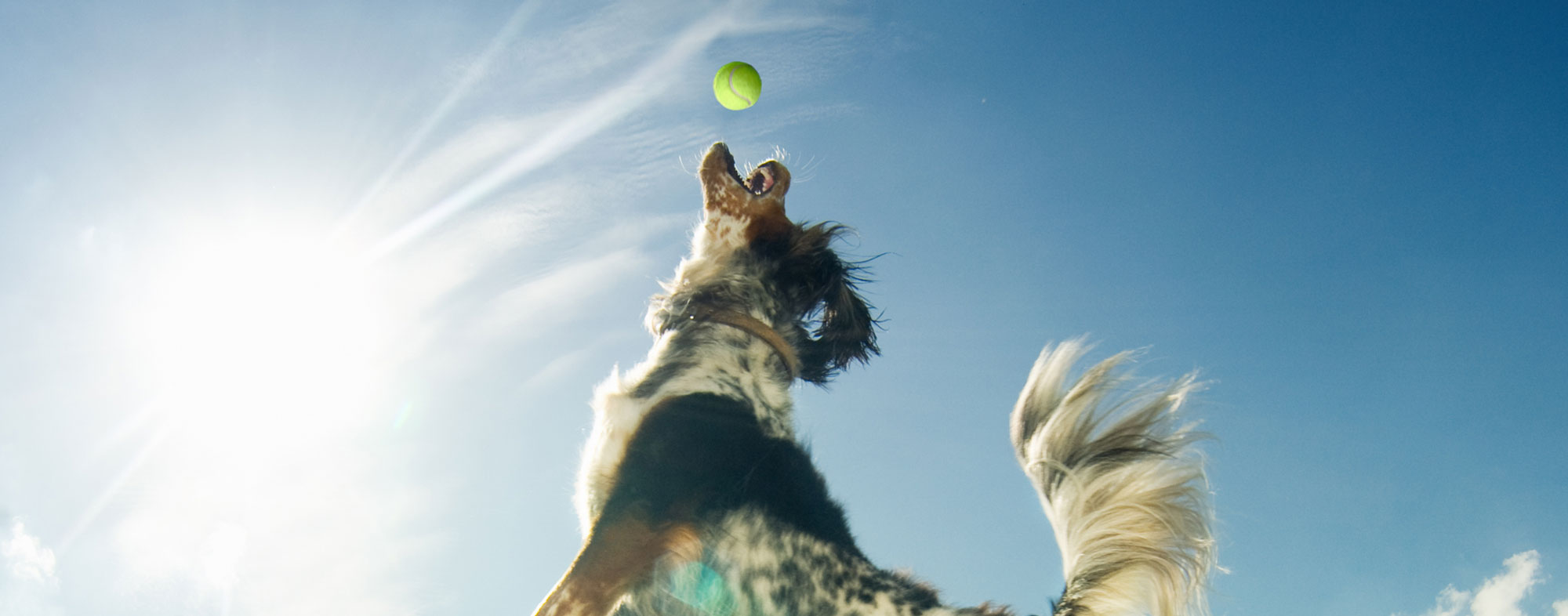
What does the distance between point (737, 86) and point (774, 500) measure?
92.4 inches

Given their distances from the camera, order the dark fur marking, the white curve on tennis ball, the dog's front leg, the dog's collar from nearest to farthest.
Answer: the dog's front leg < the dark fur marking < the dog's collar < the white curve on tennis ball

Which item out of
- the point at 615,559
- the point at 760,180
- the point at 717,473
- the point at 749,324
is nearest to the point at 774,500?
the point at 717,473

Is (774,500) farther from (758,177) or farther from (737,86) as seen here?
(737,86)

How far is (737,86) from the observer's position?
4086mm

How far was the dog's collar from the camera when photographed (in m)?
Answer: 3.15

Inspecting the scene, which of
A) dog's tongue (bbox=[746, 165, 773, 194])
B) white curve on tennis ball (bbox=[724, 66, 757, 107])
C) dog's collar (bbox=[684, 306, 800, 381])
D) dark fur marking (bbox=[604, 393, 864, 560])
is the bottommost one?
dark fur marking (bbox=[604, 393, 864, 560])

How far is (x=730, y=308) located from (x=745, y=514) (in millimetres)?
1037

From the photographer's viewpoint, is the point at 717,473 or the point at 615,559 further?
the point at 717,473

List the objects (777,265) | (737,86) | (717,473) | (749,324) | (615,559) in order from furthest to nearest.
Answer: (737,86) → (777,265) → (749,324) → (717,473) → (615,559)

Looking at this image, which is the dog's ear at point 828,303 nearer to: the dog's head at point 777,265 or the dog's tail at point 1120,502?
the dog's head at point 777,265

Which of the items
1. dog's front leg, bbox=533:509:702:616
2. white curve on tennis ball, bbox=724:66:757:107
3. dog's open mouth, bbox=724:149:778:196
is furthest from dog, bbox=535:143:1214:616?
white curve on tennis ball, bbox=724:66:757:107

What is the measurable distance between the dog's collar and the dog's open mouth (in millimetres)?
709

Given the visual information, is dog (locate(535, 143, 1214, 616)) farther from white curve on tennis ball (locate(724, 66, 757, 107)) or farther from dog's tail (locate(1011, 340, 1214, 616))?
white curve on tennis ball (locate(724, 66, 757, 107))

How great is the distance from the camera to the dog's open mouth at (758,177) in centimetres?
367
